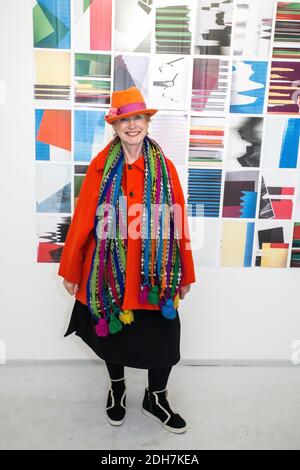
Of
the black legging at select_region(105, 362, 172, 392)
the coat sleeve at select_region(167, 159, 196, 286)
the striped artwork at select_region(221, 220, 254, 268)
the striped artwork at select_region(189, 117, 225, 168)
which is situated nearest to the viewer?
the coat sleeve at select_region(167, 159, 196, 286)

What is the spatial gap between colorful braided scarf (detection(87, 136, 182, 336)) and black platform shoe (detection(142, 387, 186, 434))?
0.43m

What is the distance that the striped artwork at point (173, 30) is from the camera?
6.61ft

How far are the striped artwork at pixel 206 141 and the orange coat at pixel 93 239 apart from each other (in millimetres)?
430

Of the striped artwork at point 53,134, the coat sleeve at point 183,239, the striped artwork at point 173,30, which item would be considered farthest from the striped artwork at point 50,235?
the striped artwork at point 173,30

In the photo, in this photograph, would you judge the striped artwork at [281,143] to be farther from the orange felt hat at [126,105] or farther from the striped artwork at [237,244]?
the orange felt hat at [126,105]

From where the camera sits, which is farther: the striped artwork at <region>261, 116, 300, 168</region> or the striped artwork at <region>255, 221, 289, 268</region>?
the striped artwork at <region>255, 221, 289, 268</region>

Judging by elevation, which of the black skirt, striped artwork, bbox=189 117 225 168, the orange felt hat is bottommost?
the black skirt

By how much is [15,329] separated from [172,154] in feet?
4.13

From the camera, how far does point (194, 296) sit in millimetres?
2352

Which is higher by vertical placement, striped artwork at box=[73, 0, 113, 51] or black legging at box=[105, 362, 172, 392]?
striped artwork at box=[73, 0, 113, 51]

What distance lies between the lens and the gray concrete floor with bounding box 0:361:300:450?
6.03 ft

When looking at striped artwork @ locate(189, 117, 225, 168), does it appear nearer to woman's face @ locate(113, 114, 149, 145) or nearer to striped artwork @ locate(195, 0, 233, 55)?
striped artwork @ locate(195, 0, 233, 55)

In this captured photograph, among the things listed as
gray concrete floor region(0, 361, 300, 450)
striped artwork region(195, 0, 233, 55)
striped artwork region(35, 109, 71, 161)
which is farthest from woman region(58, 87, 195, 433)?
striped artwork region(195, 0, 233, 55)
